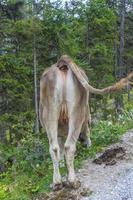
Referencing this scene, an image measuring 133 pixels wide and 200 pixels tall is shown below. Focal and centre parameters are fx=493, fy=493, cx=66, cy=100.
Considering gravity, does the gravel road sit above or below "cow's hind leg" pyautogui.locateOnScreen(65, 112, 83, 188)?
below

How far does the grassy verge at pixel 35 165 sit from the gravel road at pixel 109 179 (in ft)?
1.55

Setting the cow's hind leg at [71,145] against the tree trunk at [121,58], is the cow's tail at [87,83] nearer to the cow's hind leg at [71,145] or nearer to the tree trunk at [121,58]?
the cow's hind leg at [71,145]

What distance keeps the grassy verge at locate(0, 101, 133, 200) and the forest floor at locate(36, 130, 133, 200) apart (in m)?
0.39

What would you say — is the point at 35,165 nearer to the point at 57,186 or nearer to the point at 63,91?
the point at 57,186

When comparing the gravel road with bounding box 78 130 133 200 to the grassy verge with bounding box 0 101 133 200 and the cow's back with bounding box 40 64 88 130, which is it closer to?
the grassy verge with bounding box 0 101 133 200

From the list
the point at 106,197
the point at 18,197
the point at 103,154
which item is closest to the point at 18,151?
the point at 103,154

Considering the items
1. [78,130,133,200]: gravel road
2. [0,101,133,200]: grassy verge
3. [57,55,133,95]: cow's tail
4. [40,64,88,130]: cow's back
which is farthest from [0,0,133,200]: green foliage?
[57,55,133,95]: cow's tail

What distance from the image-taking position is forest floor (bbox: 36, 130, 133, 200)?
25.3 feet

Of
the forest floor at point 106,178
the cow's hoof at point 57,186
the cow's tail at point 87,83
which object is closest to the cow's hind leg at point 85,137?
the forest floor at point 106,178

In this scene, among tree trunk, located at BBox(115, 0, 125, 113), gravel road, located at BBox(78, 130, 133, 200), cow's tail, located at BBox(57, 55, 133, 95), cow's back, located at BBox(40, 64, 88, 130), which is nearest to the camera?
cow's tail, located at BBox(57, 55, 133, 95)

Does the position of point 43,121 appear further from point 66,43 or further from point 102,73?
point 102,73

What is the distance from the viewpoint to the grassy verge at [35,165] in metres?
8.66

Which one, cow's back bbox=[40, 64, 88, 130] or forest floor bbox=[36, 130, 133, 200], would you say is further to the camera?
cow's back bbox=[40, 64, 88, 130]

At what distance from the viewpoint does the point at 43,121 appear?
8562mm
